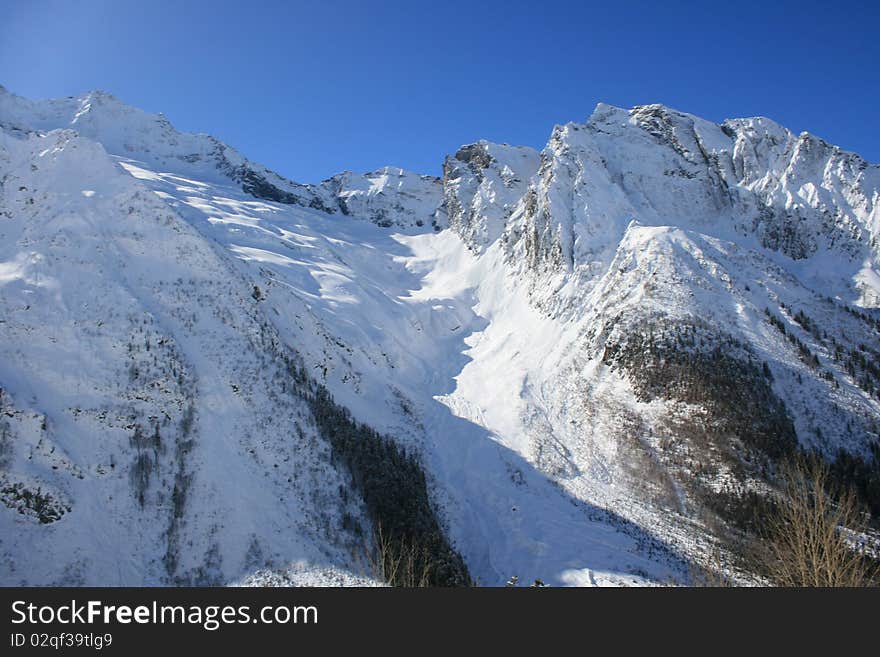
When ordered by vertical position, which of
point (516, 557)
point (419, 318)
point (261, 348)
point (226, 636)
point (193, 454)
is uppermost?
point (419, 318)

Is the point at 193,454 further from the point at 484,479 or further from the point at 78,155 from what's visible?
the point at 78,155

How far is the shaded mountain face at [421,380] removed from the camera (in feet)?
97.0

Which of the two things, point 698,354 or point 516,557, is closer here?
point 516,557

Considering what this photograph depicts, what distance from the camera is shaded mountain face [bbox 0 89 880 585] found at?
2958 centimetres

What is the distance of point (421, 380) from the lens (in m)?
65.2

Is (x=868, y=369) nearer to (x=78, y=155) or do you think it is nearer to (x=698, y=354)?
(x=698, y=354)

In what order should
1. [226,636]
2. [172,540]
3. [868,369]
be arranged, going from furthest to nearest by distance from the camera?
[868,369]
[172,540]
[226,636]

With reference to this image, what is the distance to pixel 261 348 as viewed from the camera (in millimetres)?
42875

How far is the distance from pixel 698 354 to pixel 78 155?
67.1 metres

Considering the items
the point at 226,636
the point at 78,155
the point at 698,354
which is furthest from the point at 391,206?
the point at 226,636

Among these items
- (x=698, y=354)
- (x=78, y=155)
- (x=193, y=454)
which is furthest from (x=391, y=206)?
(x=193, y=454)

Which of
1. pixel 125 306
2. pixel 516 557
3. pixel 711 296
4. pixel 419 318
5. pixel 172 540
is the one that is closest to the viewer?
pixel 172 540

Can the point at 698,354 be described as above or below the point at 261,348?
above

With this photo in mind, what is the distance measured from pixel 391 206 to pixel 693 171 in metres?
84.3
